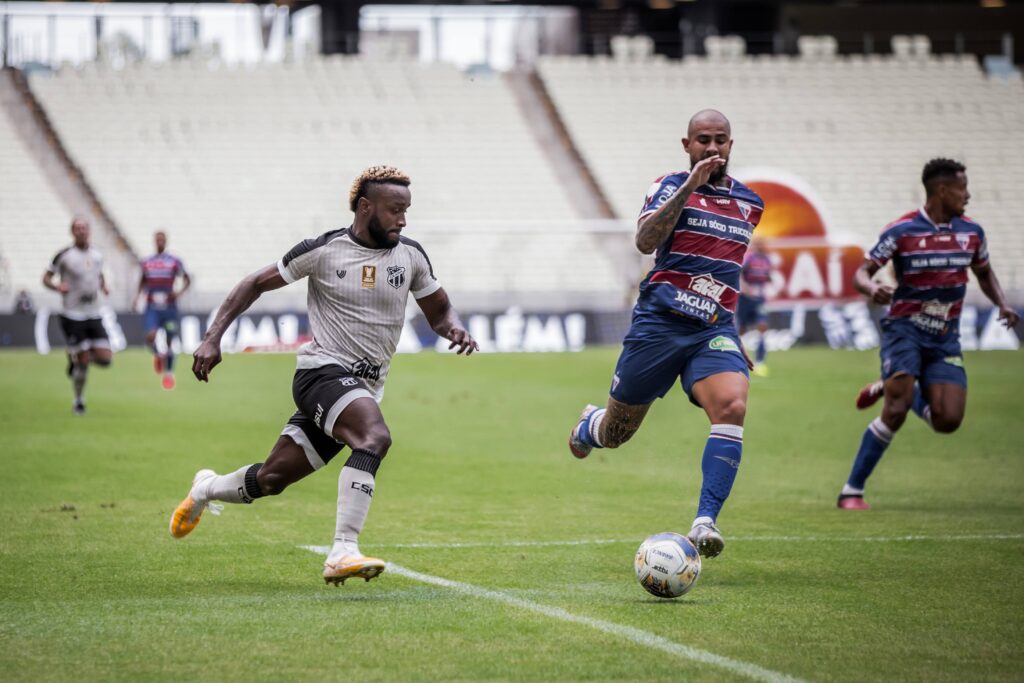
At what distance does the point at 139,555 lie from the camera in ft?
28.5

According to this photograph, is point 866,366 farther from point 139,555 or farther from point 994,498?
point 139,555

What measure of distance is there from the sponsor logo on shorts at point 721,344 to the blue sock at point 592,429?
0.93 metres

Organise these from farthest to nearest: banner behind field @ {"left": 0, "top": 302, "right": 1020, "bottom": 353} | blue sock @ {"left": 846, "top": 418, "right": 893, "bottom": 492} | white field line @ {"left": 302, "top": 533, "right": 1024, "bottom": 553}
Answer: banner behind field @ {"left": 0, "top": 302, "right": 1020, "bottom": 353}, blue sock @ {"left": 846, "top": 418, "right": 893, "bottom": 492}, white field line @ {"left": 302, "top": 533, "right": 1024, "bottom": 553}

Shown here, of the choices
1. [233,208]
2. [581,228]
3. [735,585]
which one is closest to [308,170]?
[233,208]

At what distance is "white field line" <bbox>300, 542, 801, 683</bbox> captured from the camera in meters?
5.68

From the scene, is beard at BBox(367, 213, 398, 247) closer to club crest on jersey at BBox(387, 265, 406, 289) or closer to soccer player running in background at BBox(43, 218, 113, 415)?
club crest on jersey at BBox(387, 265, 406, 289)

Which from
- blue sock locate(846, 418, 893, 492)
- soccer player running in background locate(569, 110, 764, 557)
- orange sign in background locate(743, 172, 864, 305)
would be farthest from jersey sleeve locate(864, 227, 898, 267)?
orange sign in background locate(743, 172, 864, 305)

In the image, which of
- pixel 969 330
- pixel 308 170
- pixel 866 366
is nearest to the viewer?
pixel 866 366

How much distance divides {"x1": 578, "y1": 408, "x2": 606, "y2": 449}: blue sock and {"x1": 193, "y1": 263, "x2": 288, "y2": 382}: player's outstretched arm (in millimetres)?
2235

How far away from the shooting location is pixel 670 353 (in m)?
8.25

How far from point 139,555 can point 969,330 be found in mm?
29570

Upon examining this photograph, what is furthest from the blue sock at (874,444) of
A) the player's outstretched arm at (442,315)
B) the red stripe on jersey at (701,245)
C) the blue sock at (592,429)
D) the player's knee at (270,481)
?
the player's knee at (270,481)

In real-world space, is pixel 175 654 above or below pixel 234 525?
above

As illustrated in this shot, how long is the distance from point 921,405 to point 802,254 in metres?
27.7
